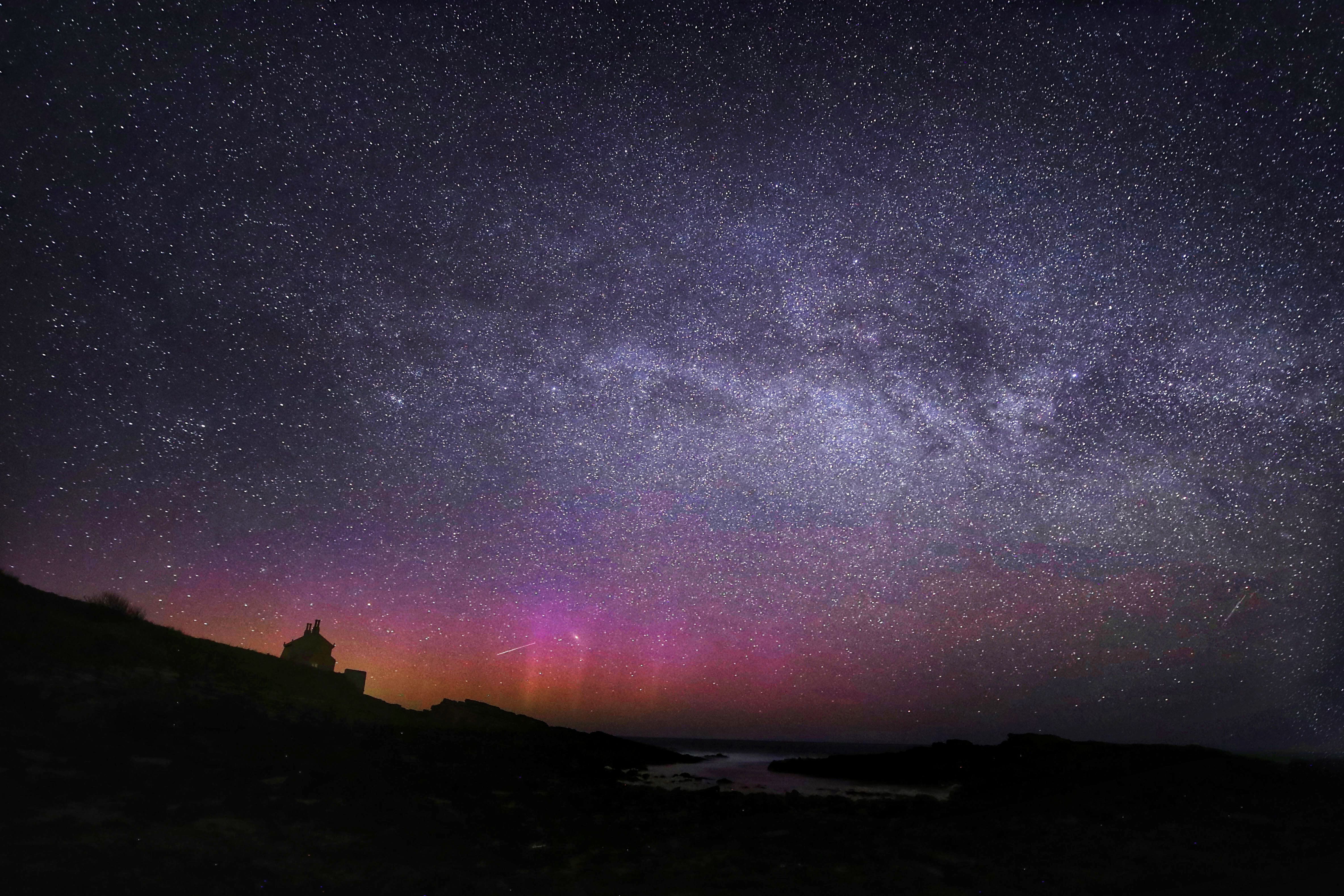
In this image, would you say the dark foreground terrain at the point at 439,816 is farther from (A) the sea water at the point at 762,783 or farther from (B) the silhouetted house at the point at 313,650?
(B) the silhouetted house at the point at 313,650

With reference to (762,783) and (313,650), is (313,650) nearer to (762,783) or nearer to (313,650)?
(313,650)

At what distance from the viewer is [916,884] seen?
11.7 m

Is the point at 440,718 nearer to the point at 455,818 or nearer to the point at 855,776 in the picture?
the point at 455,818

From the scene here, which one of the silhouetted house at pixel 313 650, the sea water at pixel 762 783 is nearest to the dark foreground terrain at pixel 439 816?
the sea water at pixel 762 783

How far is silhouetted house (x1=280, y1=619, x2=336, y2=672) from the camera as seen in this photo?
151 feet

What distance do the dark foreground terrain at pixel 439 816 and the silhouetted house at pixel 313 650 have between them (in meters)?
21.1

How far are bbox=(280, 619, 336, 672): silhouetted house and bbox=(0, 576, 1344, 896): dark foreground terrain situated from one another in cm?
2112

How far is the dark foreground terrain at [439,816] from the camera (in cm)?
1120

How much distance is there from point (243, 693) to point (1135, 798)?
29745 mm

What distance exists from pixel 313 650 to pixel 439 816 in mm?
37210

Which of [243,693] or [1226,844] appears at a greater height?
[243,693]

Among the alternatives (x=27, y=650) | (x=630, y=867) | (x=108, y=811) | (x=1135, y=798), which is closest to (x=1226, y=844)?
(x=1135, y=798)

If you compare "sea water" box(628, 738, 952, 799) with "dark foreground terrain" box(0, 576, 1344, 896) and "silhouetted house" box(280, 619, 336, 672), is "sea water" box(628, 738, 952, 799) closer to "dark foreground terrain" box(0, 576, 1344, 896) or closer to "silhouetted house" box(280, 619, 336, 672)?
"dark foreground terrain" box(0, 576, 1344, 896)

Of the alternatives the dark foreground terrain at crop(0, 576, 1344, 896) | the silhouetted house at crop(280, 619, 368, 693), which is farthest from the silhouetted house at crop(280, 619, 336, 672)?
the dark foreground terrain at crop(0, 576, 1344, 896)
